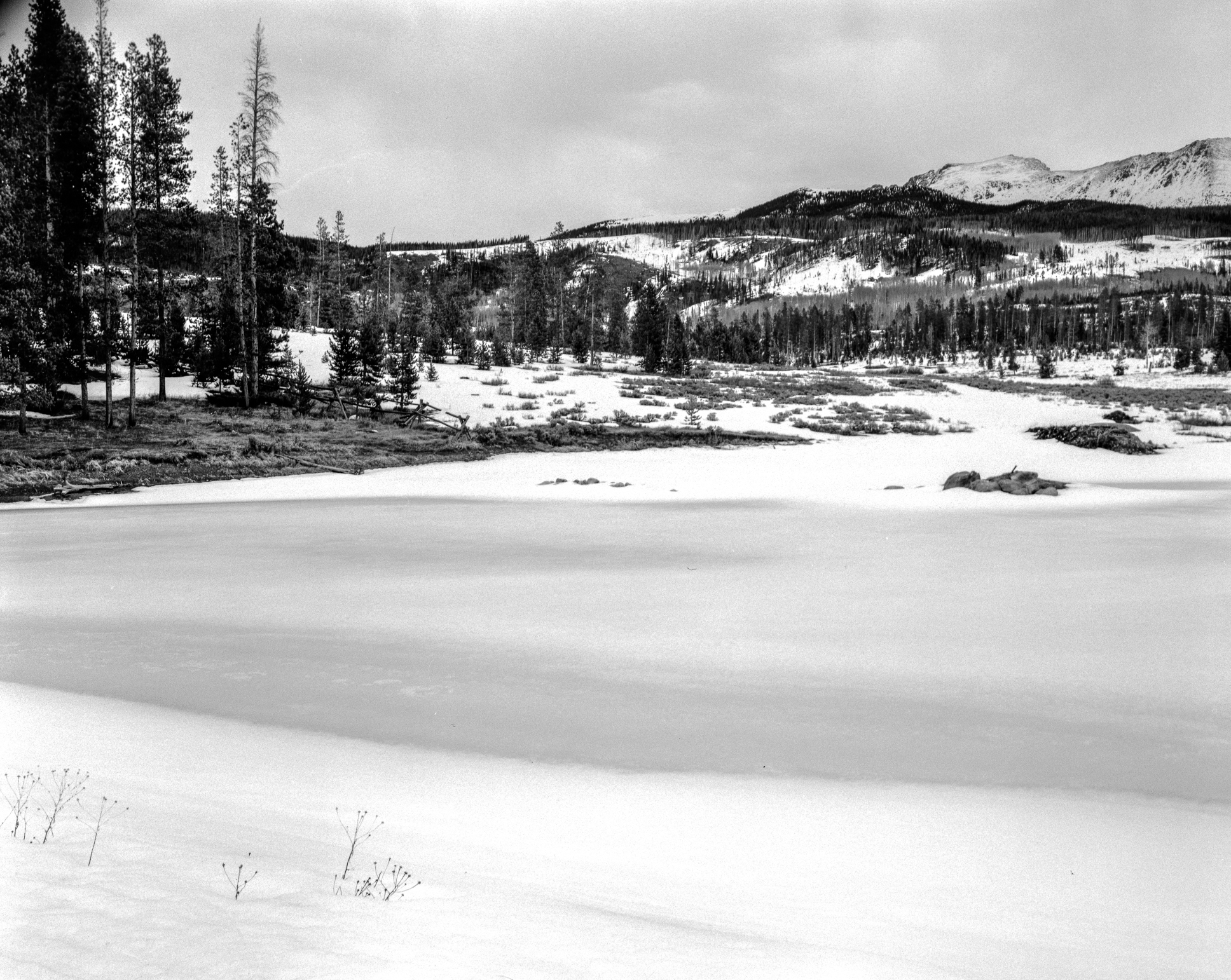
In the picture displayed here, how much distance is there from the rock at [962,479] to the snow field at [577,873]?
43.7 ft

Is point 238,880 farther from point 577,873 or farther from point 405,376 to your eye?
point 405,376

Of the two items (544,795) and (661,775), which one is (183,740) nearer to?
(544,795)

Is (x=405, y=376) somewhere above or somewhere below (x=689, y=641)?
above

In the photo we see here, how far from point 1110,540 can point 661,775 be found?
9.86 meters

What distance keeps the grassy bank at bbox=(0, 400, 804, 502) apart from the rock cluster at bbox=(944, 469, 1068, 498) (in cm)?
985

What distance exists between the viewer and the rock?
1711 centimetres

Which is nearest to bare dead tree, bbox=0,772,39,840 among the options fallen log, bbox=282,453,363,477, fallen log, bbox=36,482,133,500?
fallen log, bbox=36,482,133,500

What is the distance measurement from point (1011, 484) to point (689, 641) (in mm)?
11822

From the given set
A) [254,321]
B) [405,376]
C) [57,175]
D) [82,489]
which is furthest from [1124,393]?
[57,175]

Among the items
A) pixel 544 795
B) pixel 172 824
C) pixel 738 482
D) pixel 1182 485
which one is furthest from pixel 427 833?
pixel 1182 485

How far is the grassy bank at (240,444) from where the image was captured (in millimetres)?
18797

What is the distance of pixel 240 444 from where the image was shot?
22.5 metres

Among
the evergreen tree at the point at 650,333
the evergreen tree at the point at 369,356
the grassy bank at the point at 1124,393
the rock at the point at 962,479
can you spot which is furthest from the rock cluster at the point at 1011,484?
the evergreen tree at the point at 650,333

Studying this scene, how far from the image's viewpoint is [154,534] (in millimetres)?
12891
